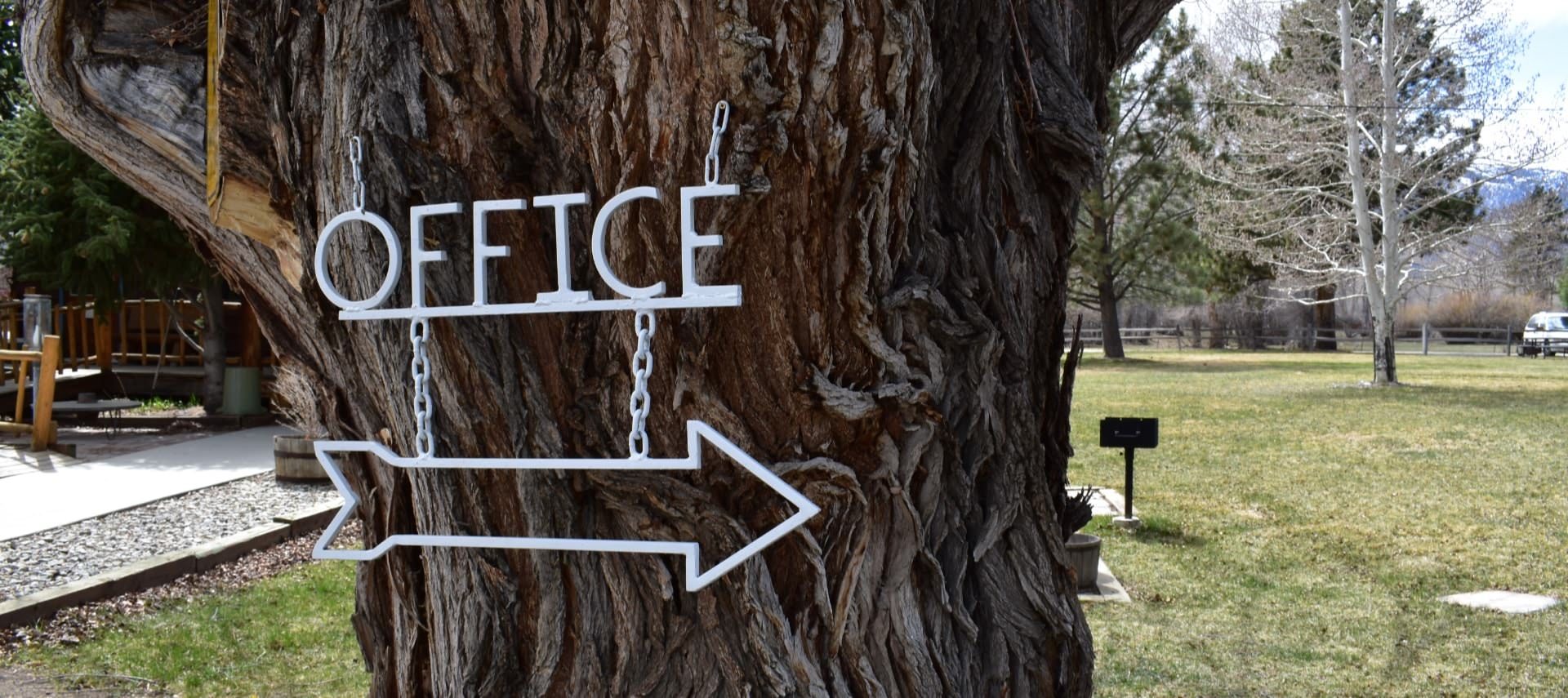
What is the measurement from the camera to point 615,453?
2.14 m

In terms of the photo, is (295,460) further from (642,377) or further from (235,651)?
(642,377)

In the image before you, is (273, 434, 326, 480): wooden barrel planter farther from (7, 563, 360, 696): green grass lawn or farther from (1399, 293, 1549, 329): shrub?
(1399, 293, 1549, 329): shrub

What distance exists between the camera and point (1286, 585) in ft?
23.2

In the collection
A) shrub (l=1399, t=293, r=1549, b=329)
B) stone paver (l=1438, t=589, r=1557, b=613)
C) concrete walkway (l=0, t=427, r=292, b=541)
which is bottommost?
stone paver (l=1438, t=589, r=1557, b=613)

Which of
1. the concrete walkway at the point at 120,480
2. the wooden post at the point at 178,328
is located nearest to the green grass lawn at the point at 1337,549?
the concrete walkway at the point at 120,480

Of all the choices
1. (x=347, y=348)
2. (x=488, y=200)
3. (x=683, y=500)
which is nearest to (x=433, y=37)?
(x=488, y=200)

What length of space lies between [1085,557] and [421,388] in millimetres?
5129

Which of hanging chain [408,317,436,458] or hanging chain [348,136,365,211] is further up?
hanging chain [348,136,365,211]

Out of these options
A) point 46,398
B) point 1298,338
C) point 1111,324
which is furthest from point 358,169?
point 1298,338

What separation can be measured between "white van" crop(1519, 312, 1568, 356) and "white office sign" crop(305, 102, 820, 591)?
38442mm

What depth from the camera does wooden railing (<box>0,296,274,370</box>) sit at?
572 inches

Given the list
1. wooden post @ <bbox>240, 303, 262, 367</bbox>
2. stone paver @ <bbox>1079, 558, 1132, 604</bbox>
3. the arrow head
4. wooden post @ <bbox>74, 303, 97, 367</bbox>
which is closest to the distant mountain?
stone paver @ <bbox>1079, 558, 1132, 604</bbox>

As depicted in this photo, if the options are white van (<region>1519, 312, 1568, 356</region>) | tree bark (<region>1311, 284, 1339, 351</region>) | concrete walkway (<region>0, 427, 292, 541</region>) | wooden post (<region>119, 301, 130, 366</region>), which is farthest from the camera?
tree bark (<region>1311, 284, 1339, 351</region>)

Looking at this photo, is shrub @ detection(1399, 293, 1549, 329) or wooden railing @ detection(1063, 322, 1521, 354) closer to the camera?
wooden railing @ detection(1063, 322, 1521, 354)
